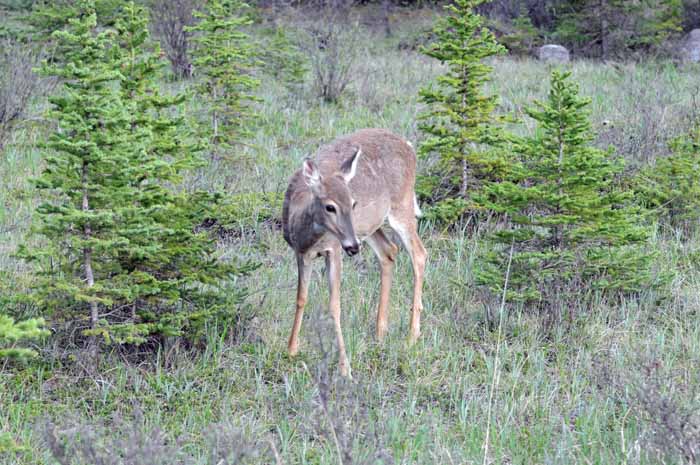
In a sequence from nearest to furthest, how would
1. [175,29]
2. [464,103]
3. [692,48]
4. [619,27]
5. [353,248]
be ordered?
[353,248], [464,103], [175,29], [692,48], [619,27]

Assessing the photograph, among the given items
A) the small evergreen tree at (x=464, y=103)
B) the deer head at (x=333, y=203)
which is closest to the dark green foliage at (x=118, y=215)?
the deer head at (x=333, y=203)

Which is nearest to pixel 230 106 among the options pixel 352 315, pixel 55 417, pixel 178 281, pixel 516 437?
pixel 352 315

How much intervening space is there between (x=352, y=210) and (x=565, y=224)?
1.76 m

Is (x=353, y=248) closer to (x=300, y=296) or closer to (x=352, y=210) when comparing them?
(x=352, y=210)

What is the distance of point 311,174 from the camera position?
6375 mm

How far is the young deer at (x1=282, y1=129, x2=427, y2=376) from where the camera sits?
6289 millimetres

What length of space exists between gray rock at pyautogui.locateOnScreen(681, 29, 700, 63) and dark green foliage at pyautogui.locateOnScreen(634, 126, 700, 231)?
395 inches

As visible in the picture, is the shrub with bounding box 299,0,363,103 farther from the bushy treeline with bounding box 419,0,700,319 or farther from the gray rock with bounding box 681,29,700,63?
the gray rock with bounding box 681,29,700,63

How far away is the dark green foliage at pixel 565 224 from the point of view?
268 inches

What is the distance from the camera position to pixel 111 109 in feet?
17.8

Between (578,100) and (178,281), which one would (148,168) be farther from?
(578,100)

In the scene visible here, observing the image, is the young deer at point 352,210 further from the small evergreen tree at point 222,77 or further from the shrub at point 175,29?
the shrub at point 175,29

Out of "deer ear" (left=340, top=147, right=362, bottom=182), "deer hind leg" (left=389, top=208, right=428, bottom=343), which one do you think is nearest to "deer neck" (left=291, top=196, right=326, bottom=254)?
"deer ear" (left=340, top=147, right=362, bottom=182)

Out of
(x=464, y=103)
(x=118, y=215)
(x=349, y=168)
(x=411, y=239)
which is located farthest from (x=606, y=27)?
(x=118, y=215)
